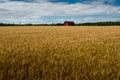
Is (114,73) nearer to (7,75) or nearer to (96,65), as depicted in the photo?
(96,65)

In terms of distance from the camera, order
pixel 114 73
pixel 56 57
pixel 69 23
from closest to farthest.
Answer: pixel 114 73 → pixel 56 57 → pixel 69 23

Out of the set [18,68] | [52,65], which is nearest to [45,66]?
[52,65]

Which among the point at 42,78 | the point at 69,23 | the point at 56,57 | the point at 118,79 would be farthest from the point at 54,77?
the point at 69,23


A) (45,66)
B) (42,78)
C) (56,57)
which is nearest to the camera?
(42,78)

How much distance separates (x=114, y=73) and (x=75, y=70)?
0.84m

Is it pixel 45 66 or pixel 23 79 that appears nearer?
pixel 23 79

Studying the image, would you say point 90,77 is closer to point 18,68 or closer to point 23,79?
point 23,79

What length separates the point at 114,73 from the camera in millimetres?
4352

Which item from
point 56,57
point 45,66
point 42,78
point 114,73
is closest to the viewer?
point 42,78

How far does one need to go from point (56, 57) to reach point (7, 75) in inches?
85.1

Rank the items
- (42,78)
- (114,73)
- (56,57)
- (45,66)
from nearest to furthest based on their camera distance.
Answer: (42,78) < (114,73) < (45,66) < (56,57)

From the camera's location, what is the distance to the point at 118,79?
158 inches

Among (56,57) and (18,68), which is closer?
(18,68)

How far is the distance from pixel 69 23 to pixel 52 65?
3506 inches
